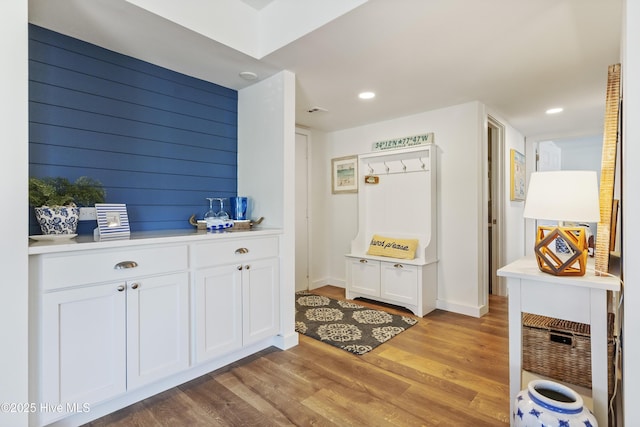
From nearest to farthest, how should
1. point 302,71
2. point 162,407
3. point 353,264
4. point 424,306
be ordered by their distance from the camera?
point 162,407, point 302,71, point 424,306, point 353,264

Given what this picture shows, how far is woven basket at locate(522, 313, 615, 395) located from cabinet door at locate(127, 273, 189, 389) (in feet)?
6.56

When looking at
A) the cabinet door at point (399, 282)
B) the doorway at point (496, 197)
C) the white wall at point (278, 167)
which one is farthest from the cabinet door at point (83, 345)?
the doorway at point (496, 197)

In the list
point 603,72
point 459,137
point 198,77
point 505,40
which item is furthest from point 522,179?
point 198,77

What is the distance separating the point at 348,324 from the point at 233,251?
1.43 m

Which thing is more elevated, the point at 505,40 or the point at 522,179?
the point at 505,40

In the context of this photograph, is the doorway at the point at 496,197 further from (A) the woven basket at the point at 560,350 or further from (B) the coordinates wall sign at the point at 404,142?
(A) the woven basket at the point at 560,350

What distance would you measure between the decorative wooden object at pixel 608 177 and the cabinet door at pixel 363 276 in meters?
2.30

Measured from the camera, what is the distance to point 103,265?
173 cm

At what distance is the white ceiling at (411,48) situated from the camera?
1.81 m

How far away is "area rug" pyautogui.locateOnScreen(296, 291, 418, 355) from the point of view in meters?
2.72

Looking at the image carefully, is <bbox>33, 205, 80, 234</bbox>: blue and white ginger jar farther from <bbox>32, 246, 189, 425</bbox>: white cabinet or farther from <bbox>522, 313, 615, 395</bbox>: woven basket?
<bbox>522, 313, 615, 395</bbox>: woven basket

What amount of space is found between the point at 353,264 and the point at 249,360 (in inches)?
72.1

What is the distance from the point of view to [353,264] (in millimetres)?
3934
